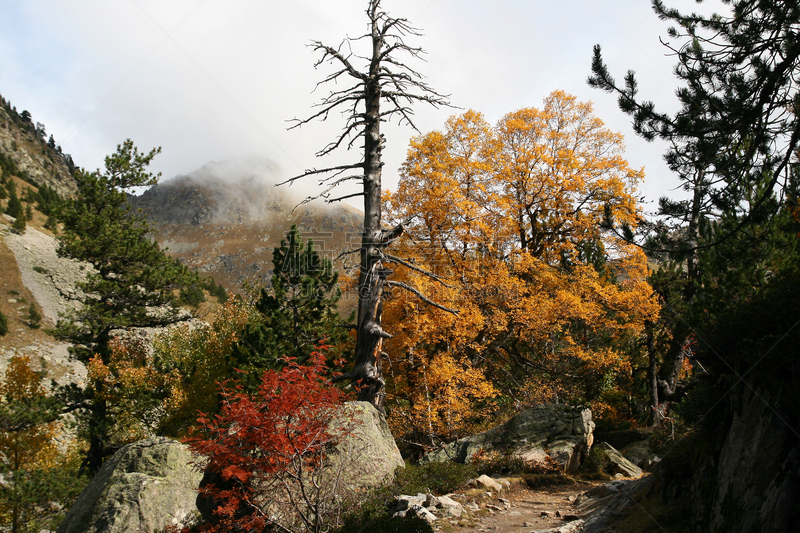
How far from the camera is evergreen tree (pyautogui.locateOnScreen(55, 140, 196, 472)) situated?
20.4m

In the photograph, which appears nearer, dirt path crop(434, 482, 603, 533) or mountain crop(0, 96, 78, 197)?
dirt path crop(434, 482, 603, 533)

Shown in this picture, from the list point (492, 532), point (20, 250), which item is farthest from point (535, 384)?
point (20, 250)

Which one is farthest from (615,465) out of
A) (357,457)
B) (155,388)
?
(155,388)

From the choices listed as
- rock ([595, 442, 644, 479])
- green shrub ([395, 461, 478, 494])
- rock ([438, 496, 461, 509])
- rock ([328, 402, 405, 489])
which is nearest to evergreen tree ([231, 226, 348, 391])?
rock ([328, 402, 405, 489])

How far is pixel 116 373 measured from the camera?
2127 cm

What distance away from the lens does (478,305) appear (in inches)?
594

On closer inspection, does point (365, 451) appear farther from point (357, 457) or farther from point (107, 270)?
point (107, 270)

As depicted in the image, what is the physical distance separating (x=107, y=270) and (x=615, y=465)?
22.9 m

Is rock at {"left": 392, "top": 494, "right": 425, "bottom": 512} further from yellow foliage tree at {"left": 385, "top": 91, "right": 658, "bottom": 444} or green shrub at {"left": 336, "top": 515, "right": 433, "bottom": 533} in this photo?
yellow foliage tree at {"left": 385, "top": 91, "right": 658, "bottom": 444}

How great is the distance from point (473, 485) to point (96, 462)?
19639 millimetres

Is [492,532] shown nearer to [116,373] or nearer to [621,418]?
[621,418]

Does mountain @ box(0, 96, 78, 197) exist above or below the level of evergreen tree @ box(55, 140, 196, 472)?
above

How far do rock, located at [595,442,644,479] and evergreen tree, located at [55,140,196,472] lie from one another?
20.0 metres

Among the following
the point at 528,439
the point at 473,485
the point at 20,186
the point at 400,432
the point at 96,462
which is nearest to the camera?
the point at 473,485
